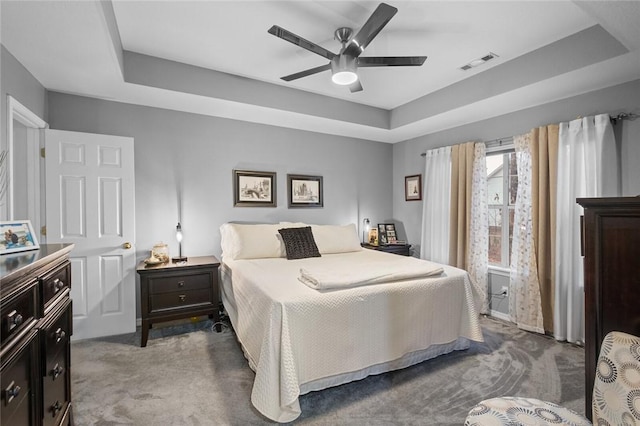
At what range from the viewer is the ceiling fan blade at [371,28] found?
1.79 m

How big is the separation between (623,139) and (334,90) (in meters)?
2.79

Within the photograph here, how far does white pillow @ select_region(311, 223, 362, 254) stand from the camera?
3811 mm

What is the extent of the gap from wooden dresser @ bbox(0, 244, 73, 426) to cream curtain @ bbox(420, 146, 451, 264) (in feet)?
12.8

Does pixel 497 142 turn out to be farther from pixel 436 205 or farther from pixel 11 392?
pixel 11 392

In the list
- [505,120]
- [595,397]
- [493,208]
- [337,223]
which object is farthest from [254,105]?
[595,397]

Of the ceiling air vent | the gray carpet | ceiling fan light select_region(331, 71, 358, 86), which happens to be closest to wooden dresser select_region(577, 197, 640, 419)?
the gray carpet

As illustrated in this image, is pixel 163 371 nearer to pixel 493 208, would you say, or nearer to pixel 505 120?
pixel 493 208

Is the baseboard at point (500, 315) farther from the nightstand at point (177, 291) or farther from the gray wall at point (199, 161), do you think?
the nightstand at point (177, 291)

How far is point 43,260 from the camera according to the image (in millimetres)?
1239

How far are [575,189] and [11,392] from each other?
13.1 feet

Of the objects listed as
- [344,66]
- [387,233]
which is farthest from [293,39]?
[387,233]

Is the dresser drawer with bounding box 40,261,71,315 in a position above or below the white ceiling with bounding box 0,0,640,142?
below

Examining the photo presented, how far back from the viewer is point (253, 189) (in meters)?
3.94

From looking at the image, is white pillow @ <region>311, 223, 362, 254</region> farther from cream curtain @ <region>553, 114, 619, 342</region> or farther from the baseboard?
cream curtain @ <region>553, 114, 619, 342</region>
